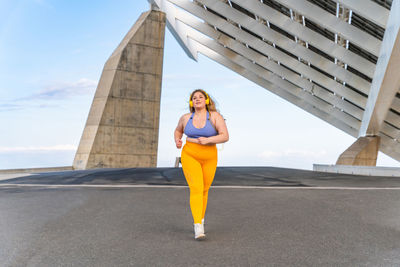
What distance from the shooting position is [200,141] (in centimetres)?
436

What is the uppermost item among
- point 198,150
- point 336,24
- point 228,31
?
point 228,31

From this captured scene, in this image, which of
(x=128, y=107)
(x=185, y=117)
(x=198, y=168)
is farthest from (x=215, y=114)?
(x=128, y=107)

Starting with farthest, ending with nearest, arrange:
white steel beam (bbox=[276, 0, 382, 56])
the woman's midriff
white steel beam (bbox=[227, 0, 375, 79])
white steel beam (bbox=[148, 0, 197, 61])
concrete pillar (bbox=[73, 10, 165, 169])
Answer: white steel beam (bbox=[148, 0, 197, 61])
concrete pillar (bbox=[73, 10, 165, 169])
white steel beam (bbox=[227, 0, 375, 79])
white steel beam (bbox=[276, 0, 382, 56])
the woman's midriff

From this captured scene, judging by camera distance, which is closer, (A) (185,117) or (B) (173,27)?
(A) (185,117)

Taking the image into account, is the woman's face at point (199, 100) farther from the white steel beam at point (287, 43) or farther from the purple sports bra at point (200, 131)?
the white steel beam at point (287, 43)

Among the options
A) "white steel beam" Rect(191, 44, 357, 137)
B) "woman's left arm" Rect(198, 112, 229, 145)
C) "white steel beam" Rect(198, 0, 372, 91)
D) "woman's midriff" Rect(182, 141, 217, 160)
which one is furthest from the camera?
"white steel beam" Rect(191, 44, 357, 137)

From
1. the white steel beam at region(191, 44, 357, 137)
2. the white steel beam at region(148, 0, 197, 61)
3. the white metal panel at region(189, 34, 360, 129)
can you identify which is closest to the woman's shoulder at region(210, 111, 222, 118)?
the white steel beam at region(148, 0, 197, 61)

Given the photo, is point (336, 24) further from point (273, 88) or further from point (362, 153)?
point (273, 88)

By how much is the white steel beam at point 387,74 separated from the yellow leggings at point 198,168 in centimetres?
1171

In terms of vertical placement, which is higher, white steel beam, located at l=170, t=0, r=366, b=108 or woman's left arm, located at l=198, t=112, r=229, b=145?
white steel beam, located at l=170, t=0, r=366, b=108

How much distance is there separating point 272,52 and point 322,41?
19.3 ft

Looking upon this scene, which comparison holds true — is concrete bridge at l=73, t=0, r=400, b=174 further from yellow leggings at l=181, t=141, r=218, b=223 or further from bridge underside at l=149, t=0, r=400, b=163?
yellow leggings at l=181, t=141, r=218, b=223

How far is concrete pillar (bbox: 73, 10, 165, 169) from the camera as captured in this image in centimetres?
2308

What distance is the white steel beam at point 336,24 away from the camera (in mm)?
18031
